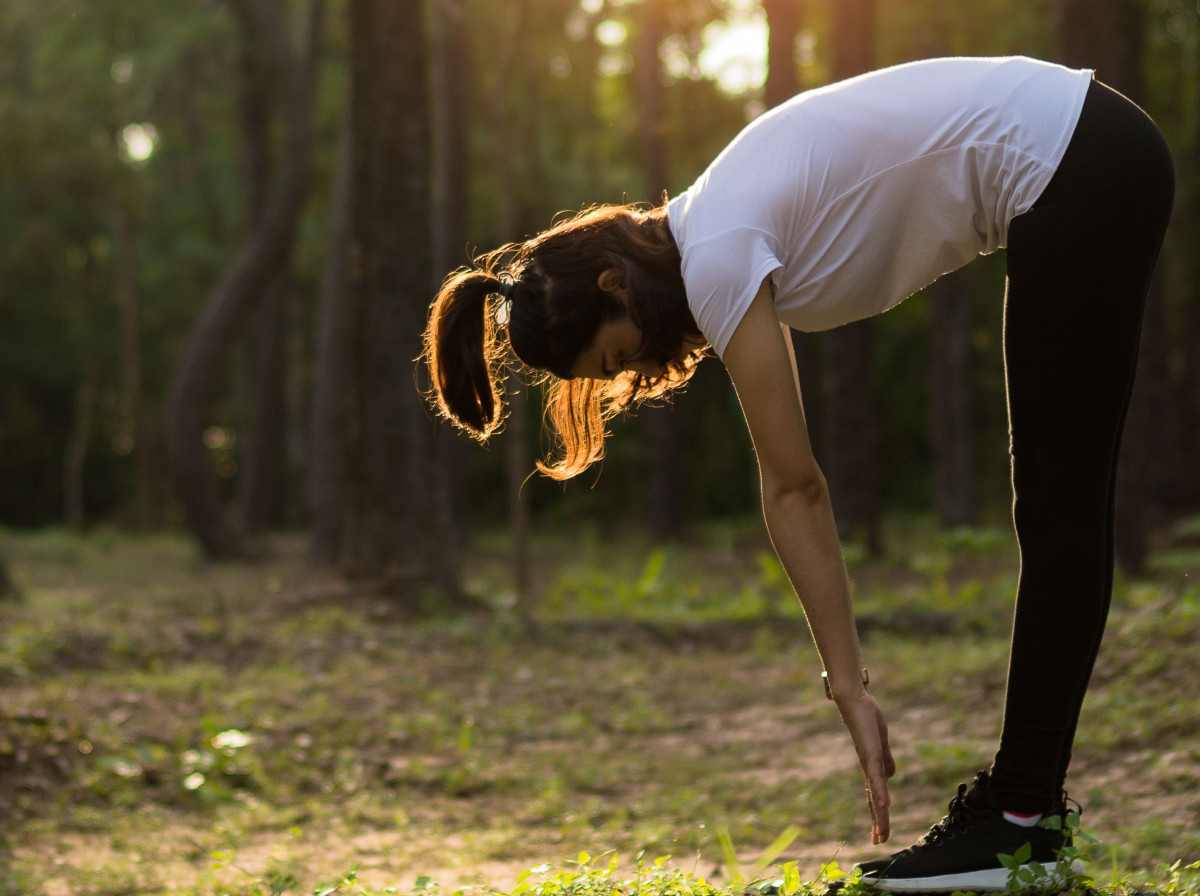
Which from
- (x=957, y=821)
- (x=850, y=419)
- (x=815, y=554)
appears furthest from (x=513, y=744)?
(x=850, y=419)

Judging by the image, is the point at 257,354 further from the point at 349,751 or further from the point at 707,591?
the point at 349,751

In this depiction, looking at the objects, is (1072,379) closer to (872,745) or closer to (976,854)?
(872,745)

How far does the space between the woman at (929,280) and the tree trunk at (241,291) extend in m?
12.3

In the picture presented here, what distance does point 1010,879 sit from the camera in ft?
8.38

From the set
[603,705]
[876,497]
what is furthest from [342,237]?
[603,705]

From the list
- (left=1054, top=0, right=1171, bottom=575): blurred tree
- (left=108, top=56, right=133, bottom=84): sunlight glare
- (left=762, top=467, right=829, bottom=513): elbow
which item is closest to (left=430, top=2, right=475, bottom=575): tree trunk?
(left=1054, top=0, right=1171, bottom=575): blurred tree

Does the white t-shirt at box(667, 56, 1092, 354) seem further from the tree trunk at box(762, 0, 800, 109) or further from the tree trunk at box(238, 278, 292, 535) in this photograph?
the tree trunk at box(238, 278, 292, 535)

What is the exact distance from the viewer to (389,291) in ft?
→ 29.7

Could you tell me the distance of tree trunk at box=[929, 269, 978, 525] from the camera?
52.6 ft

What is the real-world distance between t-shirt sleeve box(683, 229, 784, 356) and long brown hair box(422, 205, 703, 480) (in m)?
0.19

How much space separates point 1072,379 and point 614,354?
3.02 ft

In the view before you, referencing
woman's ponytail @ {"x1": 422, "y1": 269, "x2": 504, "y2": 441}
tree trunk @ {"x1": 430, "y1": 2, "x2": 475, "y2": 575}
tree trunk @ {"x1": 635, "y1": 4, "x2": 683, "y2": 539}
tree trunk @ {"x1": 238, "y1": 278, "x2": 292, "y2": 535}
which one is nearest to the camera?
woman's ponytail @ {"x1": 422, "y1": 269, "x2": 504, "y2": 441}

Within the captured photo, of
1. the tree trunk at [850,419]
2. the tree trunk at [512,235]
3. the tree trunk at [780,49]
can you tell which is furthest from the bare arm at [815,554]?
the tree trunk at [850,419]

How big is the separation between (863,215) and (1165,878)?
1.73 metres
